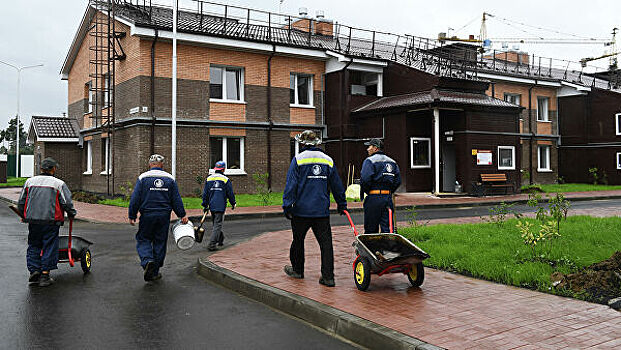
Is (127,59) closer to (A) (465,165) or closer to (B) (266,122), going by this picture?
(B) (266,122)

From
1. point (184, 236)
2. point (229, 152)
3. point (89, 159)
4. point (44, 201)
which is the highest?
point (229, 152)

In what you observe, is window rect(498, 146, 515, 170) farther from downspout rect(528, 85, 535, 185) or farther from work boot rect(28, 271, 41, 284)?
work boot rect(28, 271, 41, 284)

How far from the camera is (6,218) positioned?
52.6ft

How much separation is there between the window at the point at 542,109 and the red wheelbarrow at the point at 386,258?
31112 millimetres

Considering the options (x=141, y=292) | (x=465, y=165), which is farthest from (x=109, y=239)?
(x=465, y=165)

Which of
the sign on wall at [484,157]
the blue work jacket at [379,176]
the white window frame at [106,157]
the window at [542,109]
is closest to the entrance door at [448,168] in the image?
the sign on wall at [484,157]

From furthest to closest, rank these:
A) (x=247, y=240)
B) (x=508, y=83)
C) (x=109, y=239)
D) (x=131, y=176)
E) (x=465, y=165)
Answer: (x=508, y=83), (x=465, y=165), (x=131, y=176), (x=109, y=239), (x=247, y=240)

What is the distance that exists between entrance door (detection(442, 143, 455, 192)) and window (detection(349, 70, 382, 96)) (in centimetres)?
440

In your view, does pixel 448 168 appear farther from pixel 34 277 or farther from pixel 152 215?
pixel 34 277

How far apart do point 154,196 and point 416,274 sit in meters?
3.75

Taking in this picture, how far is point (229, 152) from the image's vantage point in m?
23.2

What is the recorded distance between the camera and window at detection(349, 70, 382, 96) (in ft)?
87.2

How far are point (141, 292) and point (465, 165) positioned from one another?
18.7m

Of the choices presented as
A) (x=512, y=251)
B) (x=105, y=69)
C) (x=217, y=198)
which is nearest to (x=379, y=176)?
(x=512, y=251)
